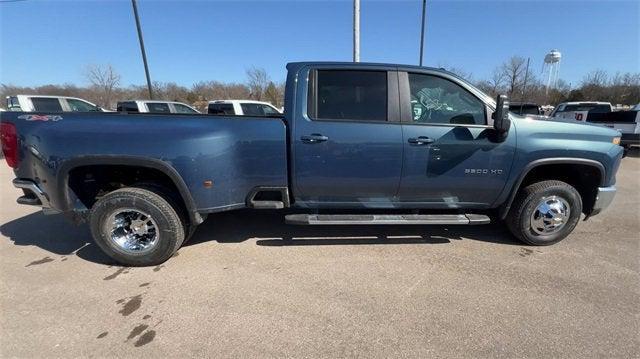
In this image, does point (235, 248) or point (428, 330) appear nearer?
point (428, 330)

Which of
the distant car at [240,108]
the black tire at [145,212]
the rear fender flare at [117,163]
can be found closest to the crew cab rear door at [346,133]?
the rear fender flare at [117,163]

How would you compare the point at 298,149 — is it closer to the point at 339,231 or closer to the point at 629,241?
the point at 339,231

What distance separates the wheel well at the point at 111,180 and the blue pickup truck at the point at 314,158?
13mm

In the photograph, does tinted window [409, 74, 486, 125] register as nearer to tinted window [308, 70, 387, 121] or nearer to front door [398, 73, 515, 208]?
front door [398, 73, 515, 208]

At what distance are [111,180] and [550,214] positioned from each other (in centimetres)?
475

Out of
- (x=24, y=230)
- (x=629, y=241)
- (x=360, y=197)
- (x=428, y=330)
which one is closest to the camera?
(x=428, y=330)

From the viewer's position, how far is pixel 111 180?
11.7 feet

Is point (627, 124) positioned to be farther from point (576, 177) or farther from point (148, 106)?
point (148, 106)

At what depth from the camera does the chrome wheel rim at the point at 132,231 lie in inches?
132

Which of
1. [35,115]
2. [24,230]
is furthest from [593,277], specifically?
[24,230]

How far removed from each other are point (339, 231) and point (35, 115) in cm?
329

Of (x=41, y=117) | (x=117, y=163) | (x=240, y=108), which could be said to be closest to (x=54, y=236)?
(x=41, y=117)

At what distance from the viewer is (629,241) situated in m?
4.09

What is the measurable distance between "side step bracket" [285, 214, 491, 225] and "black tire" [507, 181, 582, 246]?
51 centimetres
